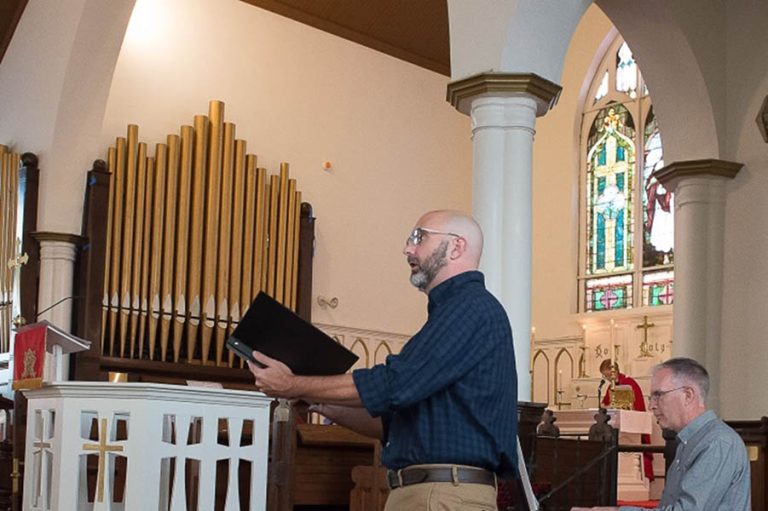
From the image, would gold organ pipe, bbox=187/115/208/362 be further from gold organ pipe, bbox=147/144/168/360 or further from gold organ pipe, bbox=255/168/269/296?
gold organ pipe, bbox=255/168/269/296

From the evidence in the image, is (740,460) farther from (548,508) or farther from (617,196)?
(617,196)

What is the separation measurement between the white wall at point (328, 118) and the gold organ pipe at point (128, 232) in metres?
0.26

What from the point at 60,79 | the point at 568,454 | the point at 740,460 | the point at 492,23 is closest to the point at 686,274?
the point at 568,454

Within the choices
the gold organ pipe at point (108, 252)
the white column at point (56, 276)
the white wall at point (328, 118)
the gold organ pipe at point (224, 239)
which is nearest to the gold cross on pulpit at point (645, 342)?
the white wall at point (328, 118)

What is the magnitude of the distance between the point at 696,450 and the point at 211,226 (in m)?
7.94

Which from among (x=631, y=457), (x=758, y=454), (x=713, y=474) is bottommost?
(x=631, y=457)

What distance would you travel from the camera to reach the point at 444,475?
299 centimetres

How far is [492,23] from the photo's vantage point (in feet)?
20.3

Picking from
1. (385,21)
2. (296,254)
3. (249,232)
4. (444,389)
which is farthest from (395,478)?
(385,21)

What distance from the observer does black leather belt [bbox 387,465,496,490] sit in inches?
118

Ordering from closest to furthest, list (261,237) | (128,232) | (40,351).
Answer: (40,351), (128,232), (261,237)

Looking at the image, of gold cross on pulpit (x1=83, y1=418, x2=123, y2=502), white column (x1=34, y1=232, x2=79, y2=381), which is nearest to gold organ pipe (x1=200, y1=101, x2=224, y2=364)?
white column (x1=34, y1=232, x2=79, y2=381)

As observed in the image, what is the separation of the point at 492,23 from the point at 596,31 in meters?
7.90

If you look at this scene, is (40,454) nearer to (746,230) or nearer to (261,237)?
(746,230)
